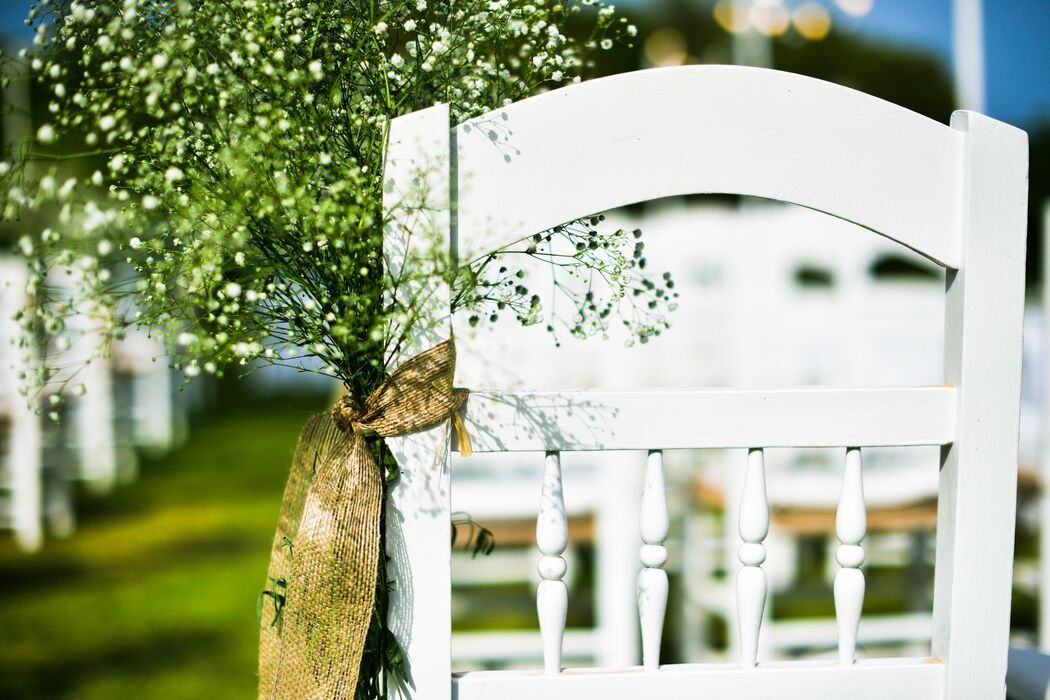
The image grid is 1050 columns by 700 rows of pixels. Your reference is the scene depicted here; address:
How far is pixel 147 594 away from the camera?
420 centimetres

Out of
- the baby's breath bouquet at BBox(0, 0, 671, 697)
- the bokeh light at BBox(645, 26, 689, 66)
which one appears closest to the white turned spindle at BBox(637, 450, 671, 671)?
the baby's breath bouquet at BBox(0, 0, 671, 697)

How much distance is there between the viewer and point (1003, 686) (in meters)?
1.03

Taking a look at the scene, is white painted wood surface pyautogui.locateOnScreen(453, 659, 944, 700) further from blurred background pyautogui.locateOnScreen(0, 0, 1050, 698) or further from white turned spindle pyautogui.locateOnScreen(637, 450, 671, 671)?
blurred background pyautogui.locateOnScreen(0, 0, 1050, 698)

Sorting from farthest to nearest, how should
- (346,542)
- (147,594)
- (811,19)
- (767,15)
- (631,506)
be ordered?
1. (811,19)
2. (767,15)
3. (147,594)
4. (631,506)
5. (346,542)

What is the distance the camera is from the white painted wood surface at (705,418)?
976mm

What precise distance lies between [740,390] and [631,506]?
188cm

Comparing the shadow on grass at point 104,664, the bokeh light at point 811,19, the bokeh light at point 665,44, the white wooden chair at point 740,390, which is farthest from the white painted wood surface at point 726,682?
the bokeh light at point 665,44

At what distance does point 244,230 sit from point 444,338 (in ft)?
0.79

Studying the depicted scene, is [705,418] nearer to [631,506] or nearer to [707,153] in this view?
[707,153]

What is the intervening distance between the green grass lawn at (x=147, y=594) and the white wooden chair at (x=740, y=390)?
1150 mm

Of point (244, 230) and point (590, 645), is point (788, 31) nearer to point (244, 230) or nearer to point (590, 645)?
point (590, 645)

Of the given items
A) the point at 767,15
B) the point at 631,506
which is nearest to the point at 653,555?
the point at 631,506

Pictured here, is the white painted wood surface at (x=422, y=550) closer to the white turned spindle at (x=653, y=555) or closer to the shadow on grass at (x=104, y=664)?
the white turned spindle at (x=653, y=555)

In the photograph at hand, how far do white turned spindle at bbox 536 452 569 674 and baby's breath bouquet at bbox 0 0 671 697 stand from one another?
0.18 m
